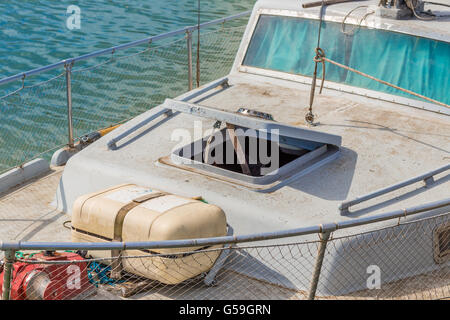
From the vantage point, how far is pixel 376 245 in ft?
19.0

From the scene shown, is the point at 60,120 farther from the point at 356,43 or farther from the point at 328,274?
the point at 328,274

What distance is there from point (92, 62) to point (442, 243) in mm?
13152

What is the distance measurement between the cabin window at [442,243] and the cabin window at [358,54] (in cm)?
192

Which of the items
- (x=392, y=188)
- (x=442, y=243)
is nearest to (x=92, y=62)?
(x=392, y=188)

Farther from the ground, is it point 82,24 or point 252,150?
point 252,150

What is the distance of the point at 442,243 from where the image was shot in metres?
6.16

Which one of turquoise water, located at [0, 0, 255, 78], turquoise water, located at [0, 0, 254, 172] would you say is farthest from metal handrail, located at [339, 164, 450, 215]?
turquoise water, located at [0, 0, 255, 78]

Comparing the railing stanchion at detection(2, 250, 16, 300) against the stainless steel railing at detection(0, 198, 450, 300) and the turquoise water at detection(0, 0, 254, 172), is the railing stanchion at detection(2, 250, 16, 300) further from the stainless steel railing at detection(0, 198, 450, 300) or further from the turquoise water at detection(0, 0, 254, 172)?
the turquoise water at detection(0, 0, 254, 172)

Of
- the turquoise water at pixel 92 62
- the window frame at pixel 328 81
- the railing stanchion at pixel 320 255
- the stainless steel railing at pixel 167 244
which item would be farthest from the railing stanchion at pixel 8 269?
the window frame at pixel 328 81

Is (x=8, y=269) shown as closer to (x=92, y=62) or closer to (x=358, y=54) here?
(x=358, y=54)

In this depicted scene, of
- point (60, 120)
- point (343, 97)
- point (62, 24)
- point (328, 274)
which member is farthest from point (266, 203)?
point (62, 24)

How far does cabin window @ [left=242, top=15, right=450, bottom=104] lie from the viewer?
765 cm

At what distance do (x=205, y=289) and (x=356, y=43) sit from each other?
12.2 feet
